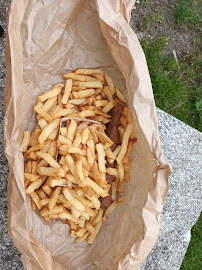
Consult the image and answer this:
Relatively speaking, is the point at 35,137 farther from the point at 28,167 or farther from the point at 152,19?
the point at 152,19

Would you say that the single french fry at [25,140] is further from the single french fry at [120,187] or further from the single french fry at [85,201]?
the single french fry at [120,187]

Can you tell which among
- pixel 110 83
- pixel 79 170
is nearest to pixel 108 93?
pixel 110 83

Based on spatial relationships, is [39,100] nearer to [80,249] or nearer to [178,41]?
[80,249]

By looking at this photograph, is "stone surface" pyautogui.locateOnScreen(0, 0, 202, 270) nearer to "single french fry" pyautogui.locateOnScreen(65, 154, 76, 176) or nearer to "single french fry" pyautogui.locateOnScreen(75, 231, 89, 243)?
"single french fry" pyautogui.locateOnScreen(75, 231, 89, 243)

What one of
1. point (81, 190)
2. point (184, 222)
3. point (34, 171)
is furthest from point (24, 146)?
point (184, 222)

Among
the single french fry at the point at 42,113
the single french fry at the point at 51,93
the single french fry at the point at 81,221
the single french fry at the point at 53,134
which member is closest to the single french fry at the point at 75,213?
the single french fry at the point at 81,221

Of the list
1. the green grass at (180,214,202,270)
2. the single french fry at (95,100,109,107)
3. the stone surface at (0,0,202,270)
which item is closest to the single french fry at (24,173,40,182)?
the single french fry at (95,100,109,107)
